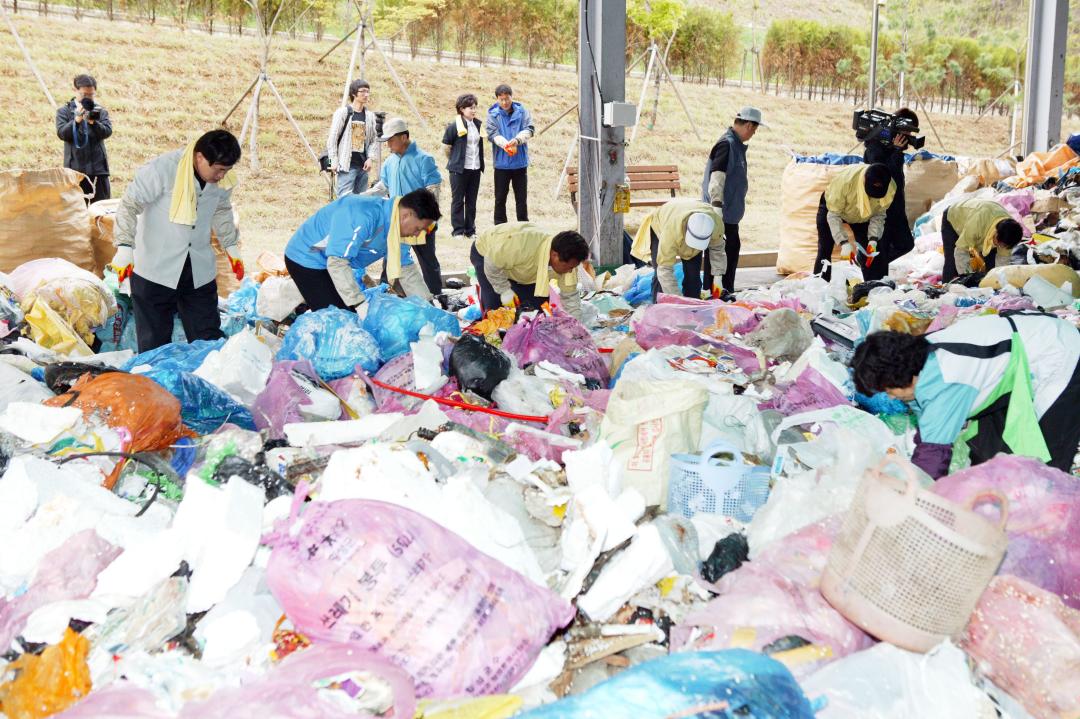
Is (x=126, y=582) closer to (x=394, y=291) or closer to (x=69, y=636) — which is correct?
(x=69, y=636)

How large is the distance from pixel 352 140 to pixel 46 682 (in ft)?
20.8

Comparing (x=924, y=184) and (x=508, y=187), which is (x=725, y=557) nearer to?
(x=508, y=187)

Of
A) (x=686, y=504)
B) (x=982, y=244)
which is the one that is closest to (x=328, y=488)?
(x=686, y=504)

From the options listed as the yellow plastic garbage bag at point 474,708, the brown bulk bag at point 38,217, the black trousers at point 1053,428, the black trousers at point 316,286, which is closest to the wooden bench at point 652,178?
the brown bulk bag at point 38,217

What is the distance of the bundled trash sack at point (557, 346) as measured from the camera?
4.35 meters

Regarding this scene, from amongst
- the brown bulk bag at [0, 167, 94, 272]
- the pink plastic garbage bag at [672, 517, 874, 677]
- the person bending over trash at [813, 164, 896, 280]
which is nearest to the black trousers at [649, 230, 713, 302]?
the person bending over trash at [813, 164, 896, 280]

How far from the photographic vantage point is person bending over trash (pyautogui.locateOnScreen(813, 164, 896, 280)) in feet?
20.3

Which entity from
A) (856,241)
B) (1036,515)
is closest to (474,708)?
(1036,515)

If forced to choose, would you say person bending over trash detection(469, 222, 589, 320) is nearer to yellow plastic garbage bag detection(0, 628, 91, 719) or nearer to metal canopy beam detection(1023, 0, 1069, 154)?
yellow plastic garbage bag detection(0, 628, 91, 719)

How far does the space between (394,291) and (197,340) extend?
5.78ft

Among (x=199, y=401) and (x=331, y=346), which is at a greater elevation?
(x=331, y=346)

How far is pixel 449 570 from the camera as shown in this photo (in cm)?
203

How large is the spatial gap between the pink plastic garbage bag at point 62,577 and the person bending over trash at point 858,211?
17.1 feet

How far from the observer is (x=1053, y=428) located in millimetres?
2953
